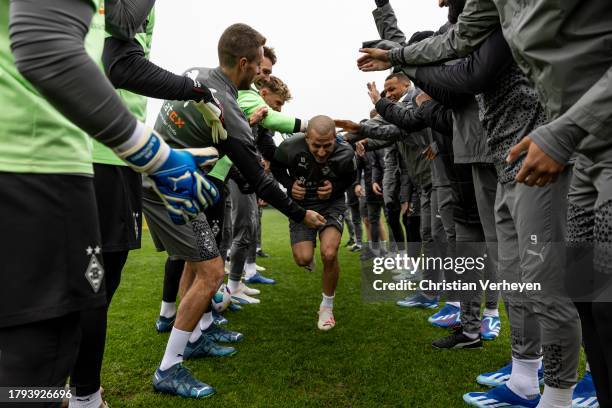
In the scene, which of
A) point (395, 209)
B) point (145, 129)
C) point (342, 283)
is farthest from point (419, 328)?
point (145, 129)

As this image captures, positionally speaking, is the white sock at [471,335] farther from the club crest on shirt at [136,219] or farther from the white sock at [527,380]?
the club crest on shirt at [136,219]

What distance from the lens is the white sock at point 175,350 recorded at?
9.29ft

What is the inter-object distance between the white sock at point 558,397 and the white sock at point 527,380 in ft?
1.15

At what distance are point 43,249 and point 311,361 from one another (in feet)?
8.22

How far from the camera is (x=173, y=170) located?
1.28m

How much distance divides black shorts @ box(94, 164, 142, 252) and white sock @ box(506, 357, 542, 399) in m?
2.36

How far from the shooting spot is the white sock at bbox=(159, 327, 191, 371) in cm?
283

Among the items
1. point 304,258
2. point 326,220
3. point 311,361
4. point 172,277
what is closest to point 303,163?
point 326,220

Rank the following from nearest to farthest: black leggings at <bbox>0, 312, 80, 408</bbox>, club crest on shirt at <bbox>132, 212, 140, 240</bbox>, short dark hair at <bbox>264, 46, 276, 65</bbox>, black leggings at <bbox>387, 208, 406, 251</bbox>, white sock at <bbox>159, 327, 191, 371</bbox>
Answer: black leggings at <bbox>0, 312, 80, 408</bbox> < club crest on shirt at <bbox>132, 212, 140, 240</bbox> < white sock at <bbox>159, 327, 191, 371</bbox> < short dark hair at <bbox>264, 46, 276, 65</bbox> < black leggings at <bbox>387, 208, 406, 251</bbox>

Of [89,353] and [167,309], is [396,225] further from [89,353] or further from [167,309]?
[89,353]

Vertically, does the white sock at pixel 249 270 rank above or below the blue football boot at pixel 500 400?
below

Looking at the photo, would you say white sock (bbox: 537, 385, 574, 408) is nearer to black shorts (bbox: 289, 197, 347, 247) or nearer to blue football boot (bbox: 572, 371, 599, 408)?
blue football boot (bbox: 572, 371, 599, 408)

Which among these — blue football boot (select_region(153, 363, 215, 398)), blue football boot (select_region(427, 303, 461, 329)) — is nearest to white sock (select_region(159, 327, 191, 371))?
blue football boot (select_region(153, 363, 215, 398))

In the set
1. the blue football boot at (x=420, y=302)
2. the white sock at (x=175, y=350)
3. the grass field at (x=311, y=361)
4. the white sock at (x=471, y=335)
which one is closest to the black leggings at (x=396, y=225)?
the blue football boot at (x=420, y=302)
